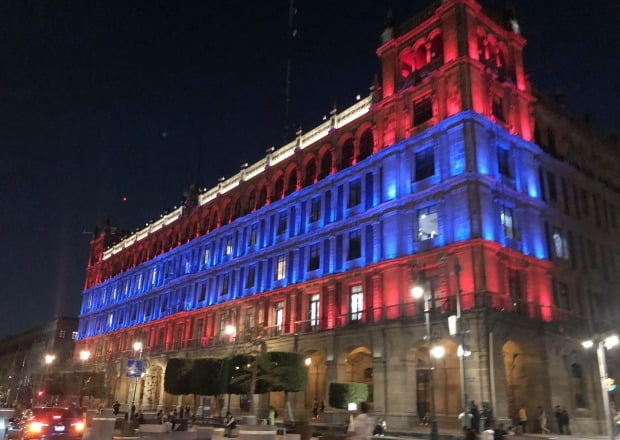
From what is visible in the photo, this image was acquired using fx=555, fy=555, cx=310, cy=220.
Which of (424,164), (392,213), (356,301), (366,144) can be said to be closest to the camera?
(424,164)

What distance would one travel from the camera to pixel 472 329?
29.7 metres

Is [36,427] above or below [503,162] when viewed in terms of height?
below

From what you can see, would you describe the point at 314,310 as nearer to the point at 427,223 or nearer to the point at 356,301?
the point at 356,301

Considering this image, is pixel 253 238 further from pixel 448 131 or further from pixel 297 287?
pixel 448 131

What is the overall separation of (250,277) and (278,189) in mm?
8678

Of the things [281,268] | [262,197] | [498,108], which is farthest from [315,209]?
[498,108]

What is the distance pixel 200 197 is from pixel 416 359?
3842 cm

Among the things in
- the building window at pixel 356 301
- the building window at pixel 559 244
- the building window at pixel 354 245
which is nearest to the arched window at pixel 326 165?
the building window at pixel 354 245

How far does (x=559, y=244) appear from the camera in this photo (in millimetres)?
38250

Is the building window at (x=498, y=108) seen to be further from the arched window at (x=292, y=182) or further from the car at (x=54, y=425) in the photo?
the car at (x=54, y=425)

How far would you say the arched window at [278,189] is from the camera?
51.4 meters

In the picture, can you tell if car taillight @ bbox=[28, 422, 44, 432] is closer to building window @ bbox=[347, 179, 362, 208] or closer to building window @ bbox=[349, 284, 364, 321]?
building window @ bbox=[349, 284, 364, 321]

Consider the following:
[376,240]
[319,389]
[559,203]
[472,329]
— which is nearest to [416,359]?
[472,329]

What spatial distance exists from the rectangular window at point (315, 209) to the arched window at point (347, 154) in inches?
146
